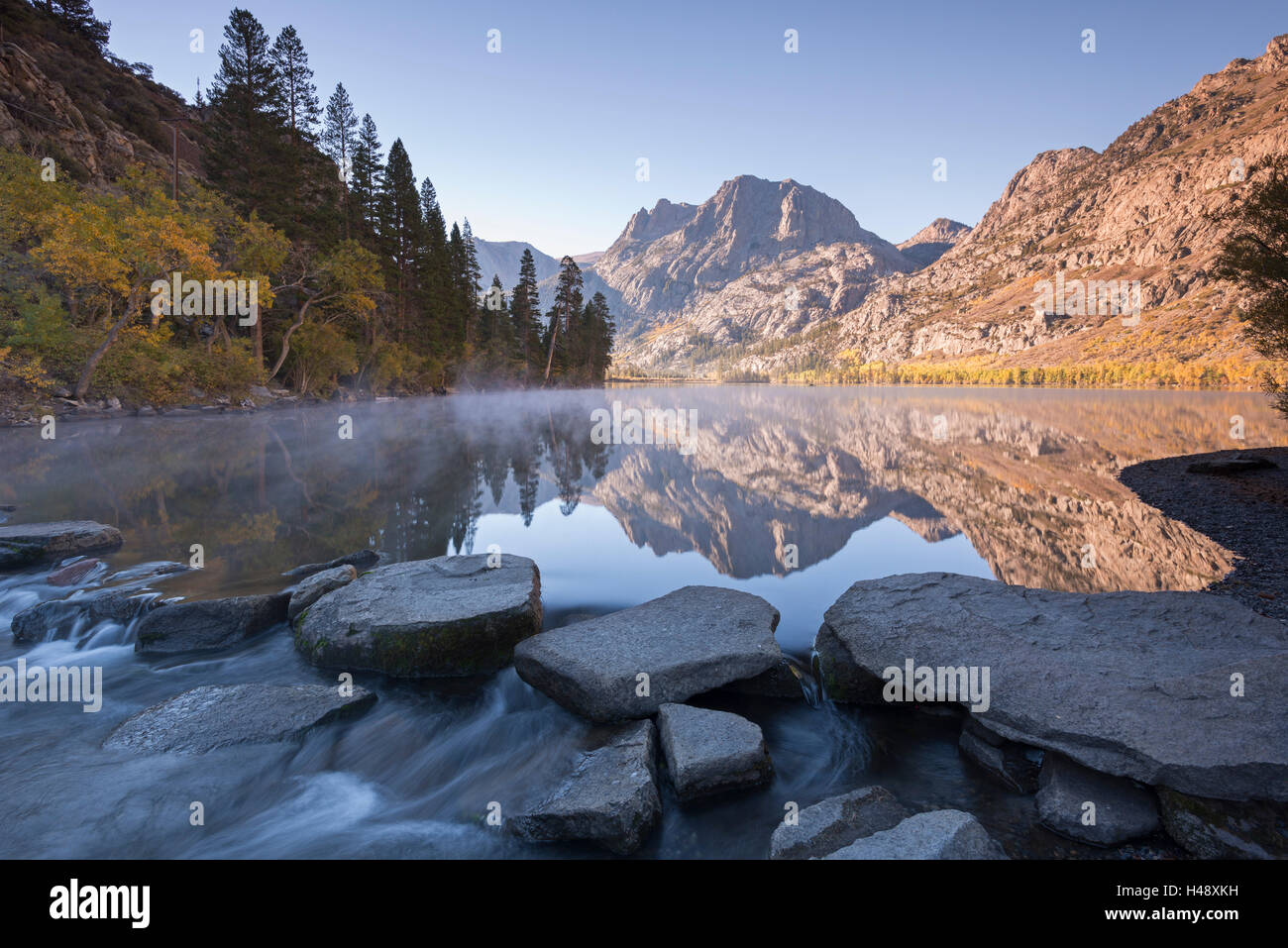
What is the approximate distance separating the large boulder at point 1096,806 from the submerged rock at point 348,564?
925 centimetres

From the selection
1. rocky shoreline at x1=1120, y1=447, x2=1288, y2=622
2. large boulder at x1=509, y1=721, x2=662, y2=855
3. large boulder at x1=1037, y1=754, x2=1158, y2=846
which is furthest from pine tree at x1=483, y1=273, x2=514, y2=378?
large boulder at x1=1037, y1=754, x2=1158, y2=846

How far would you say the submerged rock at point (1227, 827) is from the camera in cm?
343

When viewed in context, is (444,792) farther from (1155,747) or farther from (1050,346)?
(1050,346)

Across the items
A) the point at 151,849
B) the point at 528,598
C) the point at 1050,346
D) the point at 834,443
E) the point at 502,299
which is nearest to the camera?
the point at 151,849

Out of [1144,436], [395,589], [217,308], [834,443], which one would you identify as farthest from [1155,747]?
[217,308]

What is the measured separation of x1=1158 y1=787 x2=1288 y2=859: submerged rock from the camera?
3.43m

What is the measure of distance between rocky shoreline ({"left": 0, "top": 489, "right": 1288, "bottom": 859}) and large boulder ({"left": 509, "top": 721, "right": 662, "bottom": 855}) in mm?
17

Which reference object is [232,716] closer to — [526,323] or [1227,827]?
[1227,827]

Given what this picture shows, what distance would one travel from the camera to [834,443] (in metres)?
27.6

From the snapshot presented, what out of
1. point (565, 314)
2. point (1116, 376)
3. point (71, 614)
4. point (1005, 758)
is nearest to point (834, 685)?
point (1005, 758)

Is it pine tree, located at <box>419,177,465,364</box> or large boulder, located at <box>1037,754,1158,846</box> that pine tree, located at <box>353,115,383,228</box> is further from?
large boulder, located at <box>1037,754,1158,846</box>

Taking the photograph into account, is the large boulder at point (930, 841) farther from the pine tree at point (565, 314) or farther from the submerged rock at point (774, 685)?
the pine tree at point (565, 314)

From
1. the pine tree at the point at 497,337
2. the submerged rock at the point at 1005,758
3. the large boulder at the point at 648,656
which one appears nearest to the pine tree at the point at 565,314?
the pine tree at the point at 497,337

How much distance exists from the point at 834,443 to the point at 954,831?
83.7 feet
